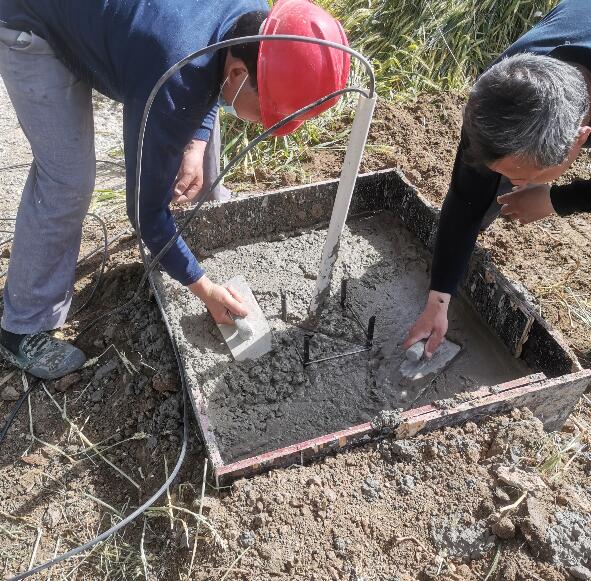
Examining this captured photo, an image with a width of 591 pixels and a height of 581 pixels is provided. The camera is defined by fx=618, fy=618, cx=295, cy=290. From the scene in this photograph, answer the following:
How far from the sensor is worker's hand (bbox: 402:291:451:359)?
2.32 metres

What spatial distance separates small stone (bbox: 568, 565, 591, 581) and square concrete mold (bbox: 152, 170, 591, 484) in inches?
19.7

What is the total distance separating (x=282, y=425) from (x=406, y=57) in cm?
303

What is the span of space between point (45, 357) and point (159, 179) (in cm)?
102

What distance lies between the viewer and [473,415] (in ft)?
6.55

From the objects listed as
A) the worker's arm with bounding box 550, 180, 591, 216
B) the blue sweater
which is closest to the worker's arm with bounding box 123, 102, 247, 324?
the blue sweater

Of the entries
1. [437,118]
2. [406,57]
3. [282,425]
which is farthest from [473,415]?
[406,57]

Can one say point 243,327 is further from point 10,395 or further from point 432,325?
point 10,395

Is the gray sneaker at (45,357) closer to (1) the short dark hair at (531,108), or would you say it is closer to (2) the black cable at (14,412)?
(2) the black cable at (14,412)

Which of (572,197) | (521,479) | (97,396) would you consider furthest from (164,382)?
(572,197)

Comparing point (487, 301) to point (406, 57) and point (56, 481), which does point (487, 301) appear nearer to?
point (56, 481)

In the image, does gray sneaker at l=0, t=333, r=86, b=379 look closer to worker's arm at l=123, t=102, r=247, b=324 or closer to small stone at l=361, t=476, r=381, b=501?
worker's arm at l=123, t=102, r=247, b=324

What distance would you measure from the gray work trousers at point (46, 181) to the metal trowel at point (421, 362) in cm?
136

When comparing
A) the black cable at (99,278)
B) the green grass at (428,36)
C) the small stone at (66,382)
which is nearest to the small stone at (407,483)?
the small stone at (66,382)

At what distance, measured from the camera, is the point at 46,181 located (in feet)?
7.22
